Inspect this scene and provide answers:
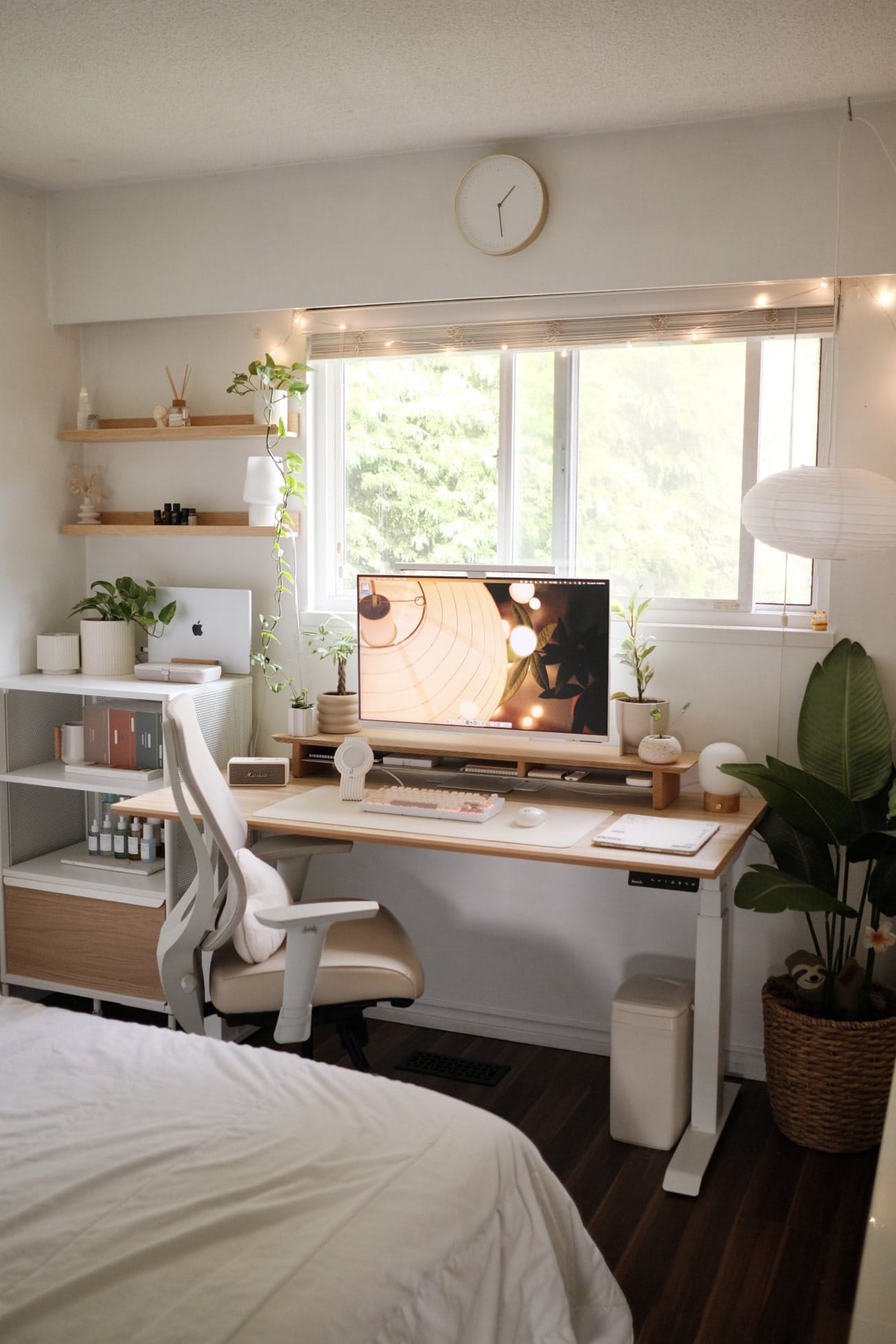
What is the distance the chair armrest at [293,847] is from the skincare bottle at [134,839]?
2.62ft

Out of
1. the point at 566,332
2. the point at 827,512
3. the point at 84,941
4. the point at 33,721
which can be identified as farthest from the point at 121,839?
the point at 827,512

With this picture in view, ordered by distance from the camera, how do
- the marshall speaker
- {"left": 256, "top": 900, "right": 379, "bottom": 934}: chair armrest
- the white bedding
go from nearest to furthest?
the white bedding
{"left": 256, "top": 900, "right": 379, "bottom": 934}: chair armrest
the marshall speaker

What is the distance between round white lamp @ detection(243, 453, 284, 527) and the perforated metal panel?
37.6 inches

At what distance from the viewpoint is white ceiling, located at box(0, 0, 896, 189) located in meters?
2.47

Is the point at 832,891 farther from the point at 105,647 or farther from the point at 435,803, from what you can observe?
the point at 105,647

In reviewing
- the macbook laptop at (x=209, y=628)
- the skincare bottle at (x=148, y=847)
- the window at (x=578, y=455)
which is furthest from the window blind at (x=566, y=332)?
the skincare bottle at (x=148, y=847)

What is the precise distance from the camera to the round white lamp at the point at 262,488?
362cm

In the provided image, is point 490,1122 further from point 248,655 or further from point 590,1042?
point 248,655

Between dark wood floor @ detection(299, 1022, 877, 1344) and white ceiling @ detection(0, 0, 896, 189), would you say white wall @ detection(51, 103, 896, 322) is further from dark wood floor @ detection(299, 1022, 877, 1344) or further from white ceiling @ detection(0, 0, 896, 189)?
dark wood floor @ detection(299, 1022, 877, 1344)

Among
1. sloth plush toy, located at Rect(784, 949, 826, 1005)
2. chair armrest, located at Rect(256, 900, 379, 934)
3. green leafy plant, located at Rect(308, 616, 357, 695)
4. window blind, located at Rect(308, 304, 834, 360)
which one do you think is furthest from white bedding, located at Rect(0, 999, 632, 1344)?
window blind, located at Rect(308, 304, 834, 360)

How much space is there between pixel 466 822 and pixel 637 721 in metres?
0.58

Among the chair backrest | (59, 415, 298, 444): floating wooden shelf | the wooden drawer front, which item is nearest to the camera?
the chair backrest

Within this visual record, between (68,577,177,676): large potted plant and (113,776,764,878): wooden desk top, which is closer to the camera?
(113,776,764,878): wooden desk top

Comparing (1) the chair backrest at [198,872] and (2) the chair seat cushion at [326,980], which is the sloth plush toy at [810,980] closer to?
(2) the chair seat cushion at [326,980]
